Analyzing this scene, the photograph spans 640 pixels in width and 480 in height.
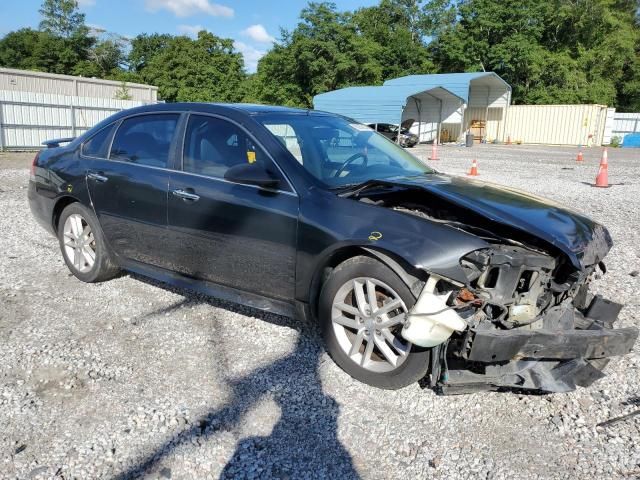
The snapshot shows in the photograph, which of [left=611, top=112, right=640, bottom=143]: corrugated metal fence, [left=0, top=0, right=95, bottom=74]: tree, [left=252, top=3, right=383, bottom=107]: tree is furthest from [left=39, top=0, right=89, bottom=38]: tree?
[left=611, top=112, right=640, bottom=143]: corrugated metal fence

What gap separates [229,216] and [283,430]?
5.05 ft

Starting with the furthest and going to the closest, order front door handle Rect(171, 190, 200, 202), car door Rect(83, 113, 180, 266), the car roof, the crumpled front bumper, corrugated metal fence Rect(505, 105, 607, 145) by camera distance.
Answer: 1. corrugated metal fence Rect(505, 105, 607, 145)
2. car door Rect(83, 113, 180, 266)
3. the car roof
4. front door handle Rect(171, 190, 200, 202)
5. the crumpled front bumper

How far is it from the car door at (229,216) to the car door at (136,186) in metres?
0.18

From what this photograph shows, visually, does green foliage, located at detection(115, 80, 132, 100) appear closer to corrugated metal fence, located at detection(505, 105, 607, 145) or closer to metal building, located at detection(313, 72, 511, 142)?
metal building, located at detection(313, 72, 511, 142)

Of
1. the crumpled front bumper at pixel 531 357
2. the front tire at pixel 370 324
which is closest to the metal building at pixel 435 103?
the front tire at pixel 370 324

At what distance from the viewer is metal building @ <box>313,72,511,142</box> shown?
103 feet

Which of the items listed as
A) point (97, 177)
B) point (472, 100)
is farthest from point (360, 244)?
point (472, 100)

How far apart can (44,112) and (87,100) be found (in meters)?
2.01

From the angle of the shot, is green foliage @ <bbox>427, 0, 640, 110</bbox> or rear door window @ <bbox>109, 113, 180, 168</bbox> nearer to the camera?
rear door window @ <bbox>109, 113, 180, 168</bbox>

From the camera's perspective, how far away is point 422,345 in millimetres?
2824

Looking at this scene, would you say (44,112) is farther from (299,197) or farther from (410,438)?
(410,438)

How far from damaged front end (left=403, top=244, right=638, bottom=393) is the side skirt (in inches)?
40.4

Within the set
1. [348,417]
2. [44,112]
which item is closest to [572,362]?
[348,417]

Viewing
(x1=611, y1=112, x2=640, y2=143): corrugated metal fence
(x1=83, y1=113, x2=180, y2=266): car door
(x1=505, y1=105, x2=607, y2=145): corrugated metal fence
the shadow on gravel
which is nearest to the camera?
the shadow on gravel
